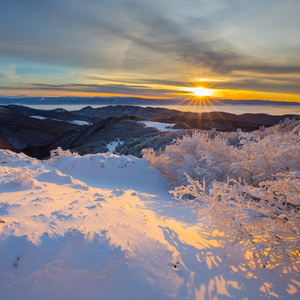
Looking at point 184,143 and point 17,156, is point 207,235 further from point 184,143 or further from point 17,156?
point 17,156

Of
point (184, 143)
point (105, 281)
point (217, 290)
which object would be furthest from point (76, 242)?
point (184, 143)

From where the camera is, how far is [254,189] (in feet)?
11.1

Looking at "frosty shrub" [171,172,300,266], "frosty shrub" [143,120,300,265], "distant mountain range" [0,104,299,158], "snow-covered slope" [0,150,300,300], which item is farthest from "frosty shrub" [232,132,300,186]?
"distant mountain range" [0,104,299,158]

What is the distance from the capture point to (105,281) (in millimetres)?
2447

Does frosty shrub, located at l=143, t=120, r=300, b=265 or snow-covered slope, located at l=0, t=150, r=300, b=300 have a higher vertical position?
frosty shrub, located at l=143, t=120, r=300, b=265

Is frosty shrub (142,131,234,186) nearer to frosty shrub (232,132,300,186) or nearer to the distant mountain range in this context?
frosty shrub (232,132,300,186)

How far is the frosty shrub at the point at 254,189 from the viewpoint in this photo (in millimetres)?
3098

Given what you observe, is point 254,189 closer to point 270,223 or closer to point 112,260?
point 270,223

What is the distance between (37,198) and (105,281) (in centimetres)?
301

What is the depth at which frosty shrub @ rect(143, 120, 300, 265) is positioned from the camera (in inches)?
122

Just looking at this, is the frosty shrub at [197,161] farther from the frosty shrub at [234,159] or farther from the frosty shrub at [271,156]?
the frosty shrub at [271,156]

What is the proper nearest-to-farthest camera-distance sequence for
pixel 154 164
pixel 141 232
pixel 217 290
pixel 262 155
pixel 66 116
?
pixel 217 290 < pixel 141 232 < pixel 262 155 < pixel 154 164 < pixel 66 116

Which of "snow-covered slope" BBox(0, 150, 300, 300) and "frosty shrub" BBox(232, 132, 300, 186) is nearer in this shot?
"snow-covered slope" BBox(0, 150, 300, 300)

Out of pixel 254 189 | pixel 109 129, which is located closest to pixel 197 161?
pixel 254 189
